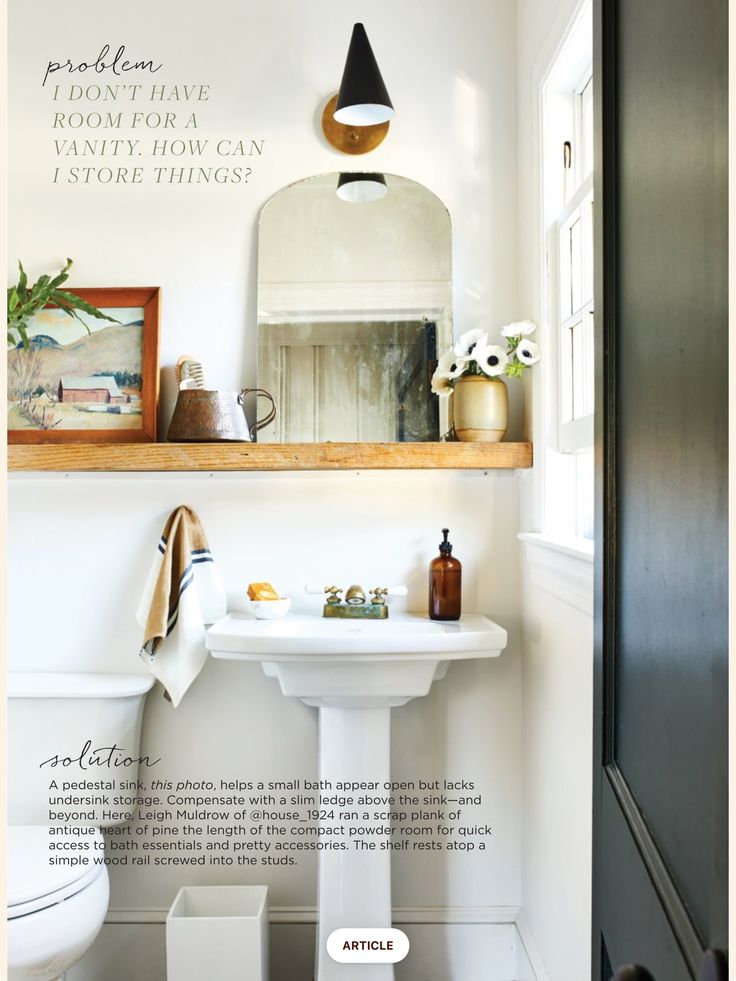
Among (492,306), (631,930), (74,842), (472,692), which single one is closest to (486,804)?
(472,692)

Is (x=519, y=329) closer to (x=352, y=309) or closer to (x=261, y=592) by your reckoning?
(x=352, y=309)

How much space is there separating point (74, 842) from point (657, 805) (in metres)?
1.59

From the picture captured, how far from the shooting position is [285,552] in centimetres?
208

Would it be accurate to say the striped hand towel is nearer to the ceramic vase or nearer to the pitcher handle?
the pitcher handle

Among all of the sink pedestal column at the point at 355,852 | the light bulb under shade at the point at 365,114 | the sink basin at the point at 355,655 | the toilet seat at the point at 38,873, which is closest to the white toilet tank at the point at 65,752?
the toilet seat at the point at 38,873

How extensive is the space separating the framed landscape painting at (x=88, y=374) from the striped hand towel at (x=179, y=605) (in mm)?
287

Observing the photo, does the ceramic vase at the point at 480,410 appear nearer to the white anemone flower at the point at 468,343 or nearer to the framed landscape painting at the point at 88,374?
the white anemone flower at the point at 468,343

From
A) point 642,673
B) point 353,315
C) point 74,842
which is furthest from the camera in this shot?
point 353,315

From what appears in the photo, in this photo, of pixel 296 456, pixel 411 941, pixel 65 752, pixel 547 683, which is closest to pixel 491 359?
pixel 296 456

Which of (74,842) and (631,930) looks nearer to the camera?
(631,930)

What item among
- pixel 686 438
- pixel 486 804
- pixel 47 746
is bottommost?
pixel 486 804

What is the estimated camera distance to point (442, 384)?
6.41ft

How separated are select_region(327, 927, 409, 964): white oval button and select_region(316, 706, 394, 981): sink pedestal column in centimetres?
1

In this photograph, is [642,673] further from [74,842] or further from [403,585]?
[74,842]
